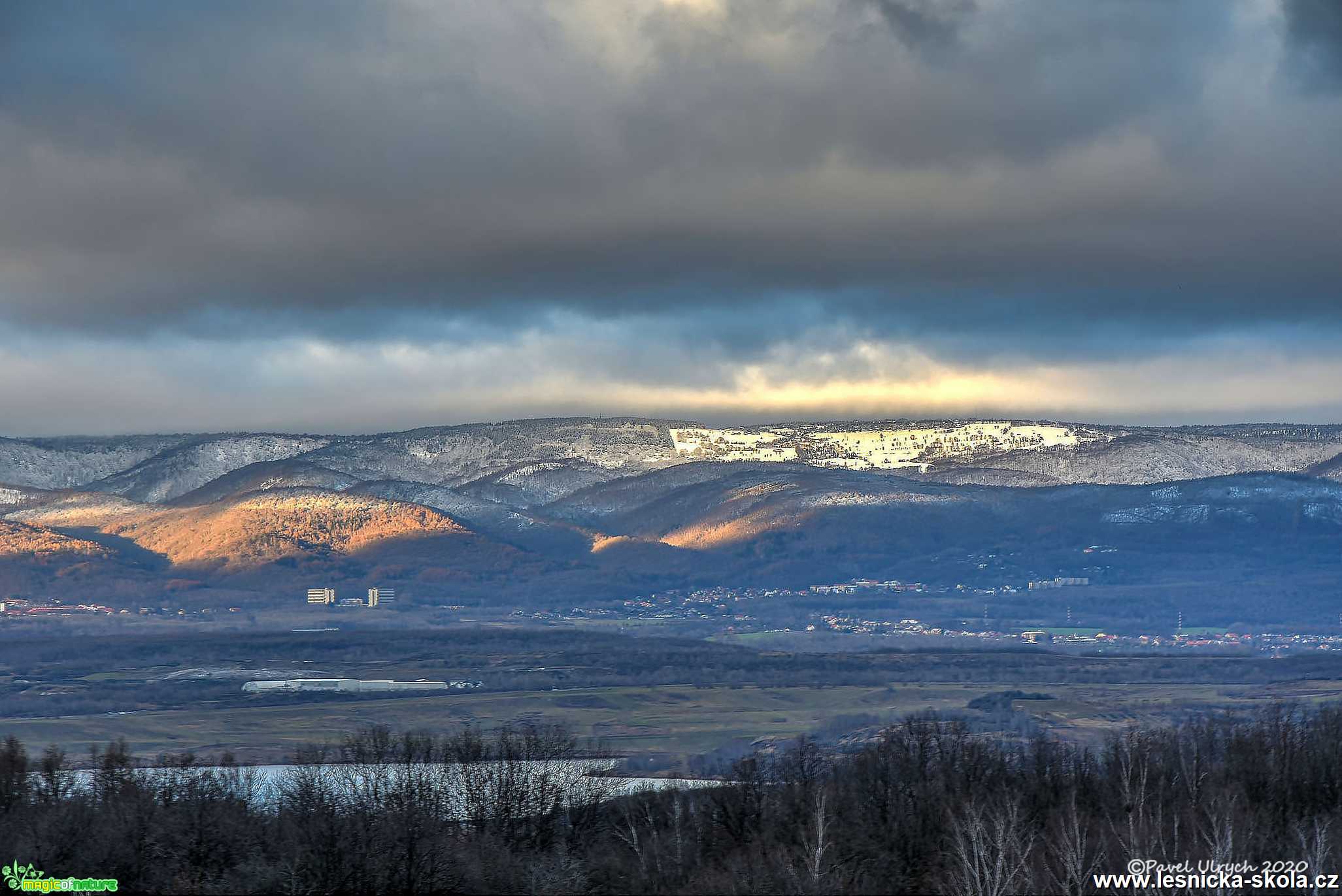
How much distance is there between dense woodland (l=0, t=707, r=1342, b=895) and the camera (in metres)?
90.5

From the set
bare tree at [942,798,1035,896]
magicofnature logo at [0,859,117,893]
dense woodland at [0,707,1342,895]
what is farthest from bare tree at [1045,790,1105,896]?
magicofnature logo at [0,859,117,893]

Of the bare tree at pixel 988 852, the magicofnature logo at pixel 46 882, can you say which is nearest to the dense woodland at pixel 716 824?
the bare tree at pixel 988 852

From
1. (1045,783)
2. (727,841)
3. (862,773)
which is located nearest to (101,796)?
(727,841)

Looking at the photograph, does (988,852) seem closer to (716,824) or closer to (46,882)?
(716,824)

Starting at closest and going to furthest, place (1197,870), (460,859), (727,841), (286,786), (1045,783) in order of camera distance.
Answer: (1197,870), (460,859), (727,841), (1045,783), (286,786)

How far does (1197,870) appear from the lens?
79.0 metres

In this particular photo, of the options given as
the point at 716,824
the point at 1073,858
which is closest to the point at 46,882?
the point at 716,824

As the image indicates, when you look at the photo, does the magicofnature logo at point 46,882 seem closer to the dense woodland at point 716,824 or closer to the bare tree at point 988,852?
the dense woodland at point 716,824

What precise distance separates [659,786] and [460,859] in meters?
54.6

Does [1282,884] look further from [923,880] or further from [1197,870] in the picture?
[923,880]

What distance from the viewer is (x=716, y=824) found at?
11019cm

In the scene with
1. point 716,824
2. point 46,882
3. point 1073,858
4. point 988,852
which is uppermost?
point 46,882

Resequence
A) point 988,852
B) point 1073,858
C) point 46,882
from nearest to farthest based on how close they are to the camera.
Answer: point 46,882
point 1073,858
point 988,852

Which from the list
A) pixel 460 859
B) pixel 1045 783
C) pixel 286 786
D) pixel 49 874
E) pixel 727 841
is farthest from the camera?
pixel 286 786
